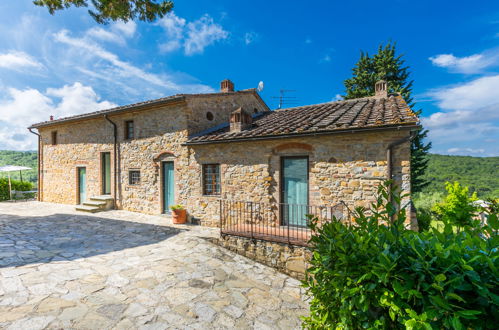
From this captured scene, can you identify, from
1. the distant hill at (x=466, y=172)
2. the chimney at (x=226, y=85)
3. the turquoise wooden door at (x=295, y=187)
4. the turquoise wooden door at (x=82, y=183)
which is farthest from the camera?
the distant hill at (x=466, y=172)

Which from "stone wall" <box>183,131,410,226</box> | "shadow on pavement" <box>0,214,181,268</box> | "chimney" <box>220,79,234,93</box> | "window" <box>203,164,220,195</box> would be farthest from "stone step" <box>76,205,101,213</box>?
"chimney" <box>220,79,234,93</box>

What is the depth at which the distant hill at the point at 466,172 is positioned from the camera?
2639 cm

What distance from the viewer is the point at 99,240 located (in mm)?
6992

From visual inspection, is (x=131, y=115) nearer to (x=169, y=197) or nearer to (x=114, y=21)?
(x=169, y=197)

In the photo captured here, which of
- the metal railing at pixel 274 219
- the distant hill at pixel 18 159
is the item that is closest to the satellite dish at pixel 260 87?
the metal railing at pixel 274 219

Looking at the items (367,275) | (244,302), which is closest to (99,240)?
(244,302)

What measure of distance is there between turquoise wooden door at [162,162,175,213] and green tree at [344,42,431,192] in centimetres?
1547

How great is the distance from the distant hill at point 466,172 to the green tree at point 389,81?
11323 millimetres

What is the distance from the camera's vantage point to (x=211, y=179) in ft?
30.2

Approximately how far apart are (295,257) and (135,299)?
3604 mm

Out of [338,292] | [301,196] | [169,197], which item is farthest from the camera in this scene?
[169,197]

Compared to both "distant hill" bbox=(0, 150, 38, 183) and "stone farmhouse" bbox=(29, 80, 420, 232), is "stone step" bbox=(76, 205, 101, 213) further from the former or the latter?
"distant hill" bbox=(0, 150, 38, 183)

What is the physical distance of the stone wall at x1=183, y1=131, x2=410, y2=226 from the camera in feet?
20.7

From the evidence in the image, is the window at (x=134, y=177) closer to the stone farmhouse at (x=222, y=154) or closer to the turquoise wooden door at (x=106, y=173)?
the stone farmhouse at (x=222, y=154)
